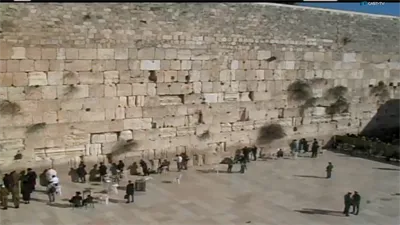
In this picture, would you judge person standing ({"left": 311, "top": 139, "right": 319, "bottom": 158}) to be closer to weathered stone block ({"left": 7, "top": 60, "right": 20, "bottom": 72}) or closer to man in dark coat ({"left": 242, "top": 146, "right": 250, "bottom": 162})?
man in dark coat ({"left": 242, "top": 146, "right": 250, "bottom": 162})

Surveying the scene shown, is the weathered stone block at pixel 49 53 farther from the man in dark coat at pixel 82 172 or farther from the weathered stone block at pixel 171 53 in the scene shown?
the weathered stone block at pixel 171 53

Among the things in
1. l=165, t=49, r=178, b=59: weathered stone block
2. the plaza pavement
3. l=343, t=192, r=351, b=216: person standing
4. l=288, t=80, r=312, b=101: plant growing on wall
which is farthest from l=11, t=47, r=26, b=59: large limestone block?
l=288, t=80, r=312, b=101: plant growing on wall

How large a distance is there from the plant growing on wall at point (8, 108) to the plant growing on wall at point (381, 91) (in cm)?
1297

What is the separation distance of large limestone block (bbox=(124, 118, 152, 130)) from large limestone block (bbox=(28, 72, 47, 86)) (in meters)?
2.44

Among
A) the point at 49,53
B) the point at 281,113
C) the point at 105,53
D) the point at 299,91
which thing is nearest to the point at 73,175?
the point at 49,53

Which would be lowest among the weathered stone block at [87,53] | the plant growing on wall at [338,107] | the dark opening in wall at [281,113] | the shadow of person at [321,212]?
the shadow of person at [321,212]

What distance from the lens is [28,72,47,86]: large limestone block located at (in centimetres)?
1118

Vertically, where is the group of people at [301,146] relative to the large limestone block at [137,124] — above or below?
below

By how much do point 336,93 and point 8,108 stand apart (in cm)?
1125

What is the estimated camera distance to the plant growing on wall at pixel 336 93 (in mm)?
16734

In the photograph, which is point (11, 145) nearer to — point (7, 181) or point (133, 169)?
point (7, 181)

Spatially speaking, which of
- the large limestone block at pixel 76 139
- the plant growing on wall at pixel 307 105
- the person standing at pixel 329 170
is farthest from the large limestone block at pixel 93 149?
the plant growing on wall at pixel 307 105

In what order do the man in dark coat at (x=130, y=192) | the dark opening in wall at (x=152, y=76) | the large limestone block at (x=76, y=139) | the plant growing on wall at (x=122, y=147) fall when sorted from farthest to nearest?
the dark opening in wall at (x=152, y=76) → the plant growing on wall at (x=122, y=147) → the large limestone block at (x=76, y=139) → the man in dark coat at (x=130, y=192)

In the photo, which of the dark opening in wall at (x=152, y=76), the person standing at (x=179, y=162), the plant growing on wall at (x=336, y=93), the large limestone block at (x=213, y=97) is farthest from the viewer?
the plant growing on wall at (x=336, y=93)
